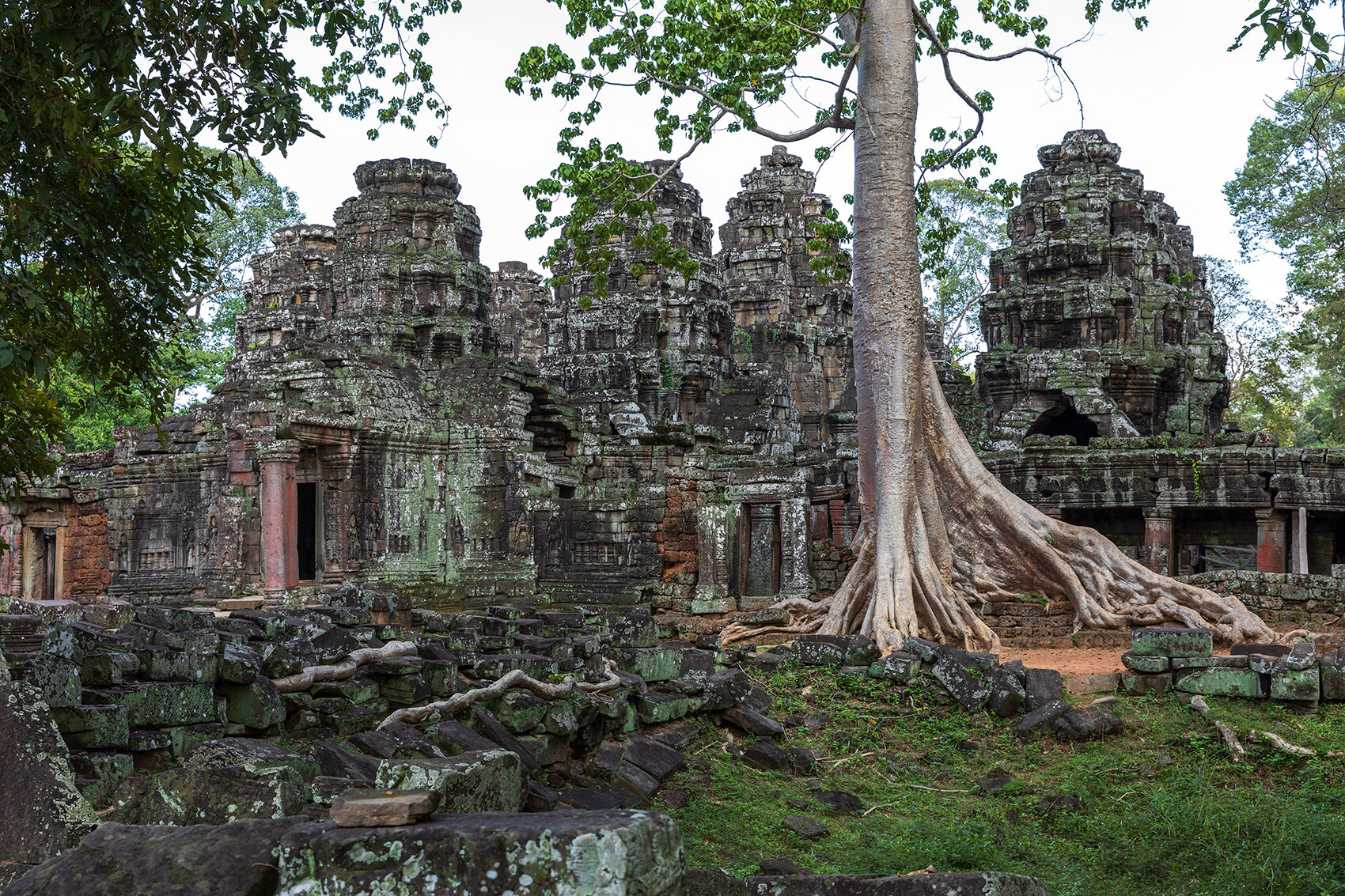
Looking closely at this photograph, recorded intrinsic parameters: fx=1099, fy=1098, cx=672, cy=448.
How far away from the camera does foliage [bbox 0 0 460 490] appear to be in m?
4.86

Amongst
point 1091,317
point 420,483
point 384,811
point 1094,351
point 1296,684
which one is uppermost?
point 1091,317

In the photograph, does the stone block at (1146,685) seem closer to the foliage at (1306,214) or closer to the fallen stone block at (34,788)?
the fallen stone block at (34,788)

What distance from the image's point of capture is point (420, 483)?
1723 centimetres

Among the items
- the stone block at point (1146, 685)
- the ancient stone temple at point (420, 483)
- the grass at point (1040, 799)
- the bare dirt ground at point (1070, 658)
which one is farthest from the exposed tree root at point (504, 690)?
the ancient stone temple at point (420, 483)

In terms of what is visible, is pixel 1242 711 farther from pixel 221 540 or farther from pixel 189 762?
pixel 221 540

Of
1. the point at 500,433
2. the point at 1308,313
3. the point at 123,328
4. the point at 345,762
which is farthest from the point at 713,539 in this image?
the point at 1308,313

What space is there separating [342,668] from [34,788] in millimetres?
2354

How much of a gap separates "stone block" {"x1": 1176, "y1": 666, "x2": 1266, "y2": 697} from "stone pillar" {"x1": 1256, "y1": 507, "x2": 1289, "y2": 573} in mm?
10526

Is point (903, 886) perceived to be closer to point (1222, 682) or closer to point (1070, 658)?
point (1222, 682)

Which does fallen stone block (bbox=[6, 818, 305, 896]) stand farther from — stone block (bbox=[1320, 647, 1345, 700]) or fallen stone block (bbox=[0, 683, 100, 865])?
stone block (bbox=[1320, 647, 1345, 700])

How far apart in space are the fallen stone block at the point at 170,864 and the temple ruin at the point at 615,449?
33.9 feet

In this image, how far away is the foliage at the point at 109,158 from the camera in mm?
4863

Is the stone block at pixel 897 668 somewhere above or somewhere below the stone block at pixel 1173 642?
below

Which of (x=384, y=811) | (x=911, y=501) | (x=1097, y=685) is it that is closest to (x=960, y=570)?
(x=911, y=501)
